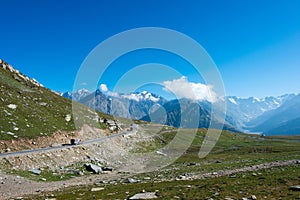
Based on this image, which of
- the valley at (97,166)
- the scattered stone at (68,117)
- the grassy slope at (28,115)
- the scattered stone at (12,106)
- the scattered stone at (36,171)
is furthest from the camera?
the scattered stone at (68,117)

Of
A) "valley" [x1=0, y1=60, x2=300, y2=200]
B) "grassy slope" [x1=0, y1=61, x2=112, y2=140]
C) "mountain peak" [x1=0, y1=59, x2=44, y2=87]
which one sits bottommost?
"valley" [x1=0, y1=60, x2=300, y2=200]

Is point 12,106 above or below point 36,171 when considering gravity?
above

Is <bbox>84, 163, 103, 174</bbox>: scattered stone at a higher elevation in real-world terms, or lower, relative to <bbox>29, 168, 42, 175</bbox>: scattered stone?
lower

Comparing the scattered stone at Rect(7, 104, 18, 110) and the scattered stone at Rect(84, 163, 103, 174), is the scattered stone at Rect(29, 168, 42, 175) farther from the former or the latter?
the scattered stone at Rect(7, 104, 18, 110)

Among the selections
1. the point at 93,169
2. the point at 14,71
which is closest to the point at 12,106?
the point at 93,169

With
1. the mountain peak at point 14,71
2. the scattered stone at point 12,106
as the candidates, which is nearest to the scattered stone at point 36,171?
the scattered stone at point 12,106

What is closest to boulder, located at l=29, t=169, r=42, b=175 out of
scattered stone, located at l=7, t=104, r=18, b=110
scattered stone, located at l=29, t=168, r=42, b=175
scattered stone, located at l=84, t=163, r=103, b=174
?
scattered stone, located at l=29, t=168, r=42, b=175

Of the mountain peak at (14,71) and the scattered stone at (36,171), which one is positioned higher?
the mountain peak at (14,71)

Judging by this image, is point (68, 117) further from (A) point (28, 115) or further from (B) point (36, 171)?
(B) point (36, 171)

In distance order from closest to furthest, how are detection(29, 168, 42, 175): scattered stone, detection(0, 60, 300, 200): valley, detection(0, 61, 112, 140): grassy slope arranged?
detection(0, 60, 300, 200): valley
detection(29, 168, 42, 175): scattered stone
detection(0, 61, 112, 140): grassy slope

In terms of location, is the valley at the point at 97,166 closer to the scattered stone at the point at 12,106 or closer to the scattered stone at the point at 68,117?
the scattered stone at the point at 12,106

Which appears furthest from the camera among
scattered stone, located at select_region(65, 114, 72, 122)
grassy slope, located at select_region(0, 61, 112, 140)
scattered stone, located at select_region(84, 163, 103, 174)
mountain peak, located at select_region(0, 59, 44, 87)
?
mountain peak, located at select_region(0, 59, 44, 87)

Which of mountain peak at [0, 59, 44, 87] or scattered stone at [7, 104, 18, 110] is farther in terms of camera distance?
mountain peak at [0, 59, 44, 87]

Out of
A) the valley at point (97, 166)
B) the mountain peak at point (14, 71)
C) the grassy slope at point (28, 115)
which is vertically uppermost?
the mountain peak at point (14, 71)
